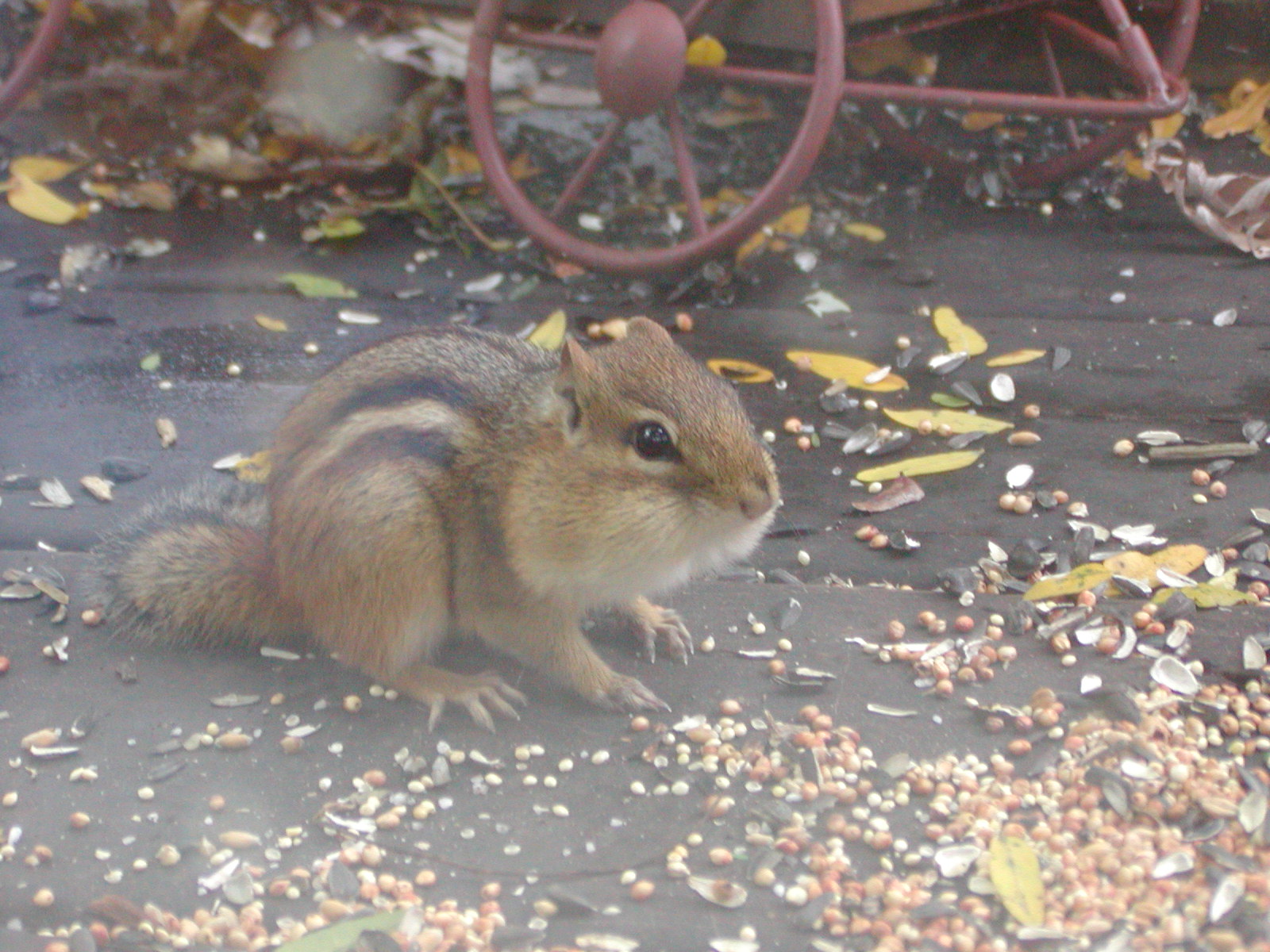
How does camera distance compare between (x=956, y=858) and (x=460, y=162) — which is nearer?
(x=956, y=858)

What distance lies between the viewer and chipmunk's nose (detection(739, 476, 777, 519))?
1.80m

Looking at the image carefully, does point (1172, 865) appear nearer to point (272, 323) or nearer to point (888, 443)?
point (888, 443)

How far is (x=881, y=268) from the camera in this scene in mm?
3324

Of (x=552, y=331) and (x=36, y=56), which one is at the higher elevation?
(x=36, y=56)

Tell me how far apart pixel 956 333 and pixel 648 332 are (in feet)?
4.17

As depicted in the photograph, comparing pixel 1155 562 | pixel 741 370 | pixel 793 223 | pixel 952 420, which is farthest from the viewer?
pixel 793 223

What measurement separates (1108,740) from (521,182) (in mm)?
2387

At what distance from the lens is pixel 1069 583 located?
224 cm

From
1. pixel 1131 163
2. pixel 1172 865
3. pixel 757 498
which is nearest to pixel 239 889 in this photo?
pixel 757 498

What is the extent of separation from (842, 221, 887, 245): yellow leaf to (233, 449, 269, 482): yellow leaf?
1.73m

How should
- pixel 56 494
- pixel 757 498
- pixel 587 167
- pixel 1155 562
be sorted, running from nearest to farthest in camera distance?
pixel 757 498, pixel 1155 562, pixel 56 494, pixel 587 167

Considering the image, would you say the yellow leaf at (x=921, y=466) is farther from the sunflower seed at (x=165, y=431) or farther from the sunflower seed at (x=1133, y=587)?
the sunflower seed at (x=165, y=431)

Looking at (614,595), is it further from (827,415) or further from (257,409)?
(257,409)

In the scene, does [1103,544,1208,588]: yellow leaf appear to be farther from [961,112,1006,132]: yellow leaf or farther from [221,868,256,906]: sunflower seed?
[961,112,1006,132]: yellow leaf
